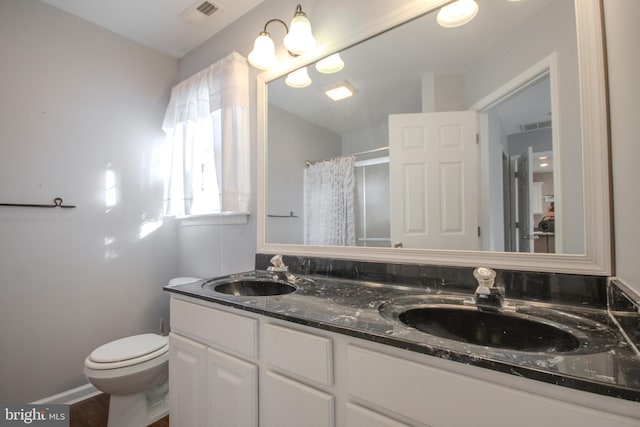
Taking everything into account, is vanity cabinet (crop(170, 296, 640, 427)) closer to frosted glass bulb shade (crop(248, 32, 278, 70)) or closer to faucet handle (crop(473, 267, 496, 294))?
faucet handle (crop(473, 267, 496, 294))

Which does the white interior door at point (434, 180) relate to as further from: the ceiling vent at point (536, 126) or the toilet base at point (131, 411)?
the toilet base at point (131, 411)

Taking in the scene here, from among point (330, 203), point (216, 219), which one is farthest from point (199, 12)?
point (330, 203)

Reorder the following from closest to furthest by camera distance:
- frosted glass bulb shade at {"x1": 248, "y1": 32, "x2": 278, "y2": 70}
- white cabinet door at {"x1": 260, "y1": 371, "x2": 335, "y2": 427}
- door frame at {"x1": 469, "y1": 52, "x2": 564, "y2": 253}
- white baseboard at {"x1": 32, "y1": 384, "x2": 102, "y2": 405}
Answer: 1. white cabinet door at {"x1": 260, "y1": 371, "x2": 335, "y2": 427}
2. door frame at {"x1": 469, "y1": 52, "x2": 564, "y2": 253}
3. frosted glass bulb shade at {"x1": 248, "y1": 32, "x2": 278, "y2": 70}
4. white baseboard at {"x1": 32, "y1": 384, "x2": 102, "y2": 405}

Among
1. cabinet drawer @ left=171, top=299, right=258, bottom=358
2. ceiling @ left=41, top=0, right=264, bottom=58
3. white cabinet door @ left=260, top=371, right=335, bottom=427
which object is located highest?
ceiling @ left=41, top=0, right=264, bottom=58

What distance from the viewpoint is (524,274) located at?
3.08 ft

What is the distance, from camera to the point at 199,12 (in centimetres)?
182

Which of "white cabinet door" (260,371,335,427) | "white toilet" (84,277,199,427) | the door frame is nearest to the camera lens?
"white cabinet door" (260,371,335,427)

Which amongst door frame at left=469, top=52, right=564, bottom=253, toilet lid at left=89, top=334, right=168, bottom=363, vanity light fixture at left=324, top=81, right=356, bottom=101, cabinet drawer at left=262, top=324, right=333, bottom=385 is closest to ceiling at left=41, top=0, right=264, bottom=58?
vanity light fixture at left=324, top=81, right=356, bottom=101

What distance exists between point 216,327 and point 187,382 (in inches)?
13.1

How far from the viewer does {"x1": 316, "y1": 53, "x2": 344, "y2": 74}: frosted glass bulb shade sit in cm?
145

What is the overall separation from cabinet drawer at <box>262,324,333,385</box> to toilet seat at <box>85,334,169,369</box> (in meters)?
0.90

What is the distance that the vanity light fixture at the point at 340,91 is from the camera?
4.71ft

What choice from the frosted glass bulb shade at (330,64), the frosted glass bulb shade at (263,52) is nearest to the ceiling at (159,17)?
the frosted glass bulb shade at (263,52)

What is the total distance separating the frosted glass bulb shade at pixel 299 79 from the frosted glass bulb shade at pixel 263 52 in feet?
0.40
